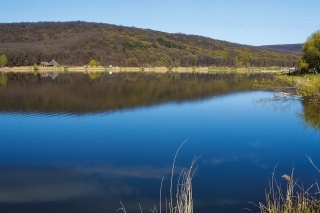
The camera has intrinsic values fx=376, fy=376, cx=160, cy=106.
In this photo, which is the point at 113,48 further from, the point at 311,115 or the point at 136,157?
the point at 136,157

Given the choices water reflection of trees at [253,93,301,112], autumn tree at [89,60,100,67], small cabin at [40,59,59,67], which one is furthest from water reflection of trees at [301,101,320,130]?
small cabin at [40,59,59,67]

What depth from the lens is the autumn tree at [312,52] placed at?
27.4 m

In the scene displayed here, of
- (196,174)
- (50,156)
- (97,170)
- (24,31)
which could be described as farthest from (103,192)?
(24,31)

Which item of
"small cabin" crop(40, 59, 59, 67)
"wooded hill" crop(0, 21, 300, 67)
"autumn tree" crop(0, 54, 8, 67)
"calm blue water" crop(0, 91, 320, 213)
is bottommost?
"calm blue water" crop(0, 91, 320, 213)

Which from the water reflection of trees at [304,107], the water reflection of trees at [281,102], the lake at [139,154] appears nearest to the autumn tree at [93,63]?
the water reflection of trees at [281,102]

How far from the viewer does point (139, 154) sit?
810 cm

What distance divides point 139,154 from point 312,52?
75.8 feet

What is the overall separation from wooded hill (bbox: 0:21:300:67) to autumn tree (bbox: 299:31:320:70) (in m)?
48.4

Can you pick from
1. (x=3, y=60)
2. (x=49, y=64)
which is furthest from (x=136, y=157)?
(x=49, y=64)

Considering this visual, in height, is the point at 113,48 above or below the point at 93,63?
above

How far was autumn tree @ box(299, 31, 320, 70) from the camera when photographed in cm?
2737

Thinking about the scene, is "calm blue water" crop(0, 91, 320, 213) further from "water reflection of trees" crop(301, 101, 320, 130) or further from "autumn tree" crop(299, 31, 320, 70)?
"autumn tree" crop(299, 31, 320, 70)

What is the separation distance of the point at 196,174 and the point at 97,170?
183cm

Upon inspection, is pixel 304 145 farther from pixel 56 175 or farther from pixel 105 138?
pixel 56 175
